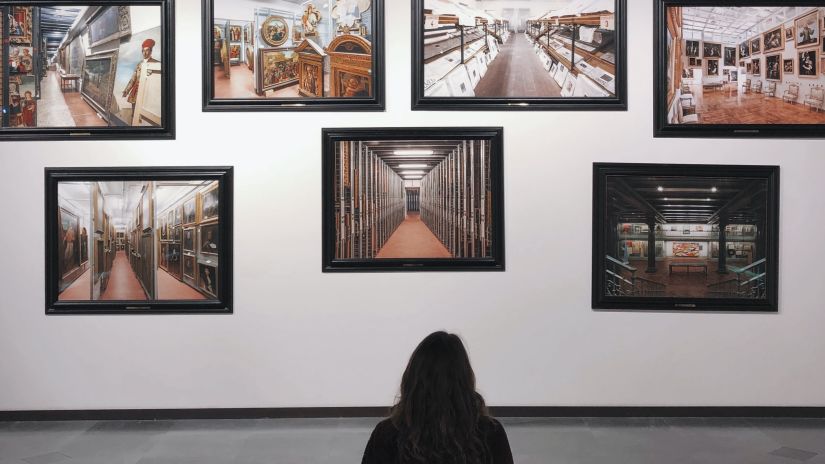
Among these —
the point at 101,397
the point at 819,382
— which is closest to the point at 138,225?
the point at 101,397

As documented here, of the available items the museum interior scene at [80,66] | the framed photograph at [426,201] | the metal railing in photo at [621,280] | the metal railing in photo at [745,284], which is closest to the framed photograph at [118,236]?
the museum interior scene at [80,66]

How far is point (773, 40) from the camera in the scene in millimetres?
5535

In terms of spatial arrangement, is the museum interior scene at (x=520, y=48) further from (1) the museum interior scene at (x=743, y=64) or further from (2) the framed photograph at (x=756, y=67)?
(2) the framed photograph at (x=756, y=67)

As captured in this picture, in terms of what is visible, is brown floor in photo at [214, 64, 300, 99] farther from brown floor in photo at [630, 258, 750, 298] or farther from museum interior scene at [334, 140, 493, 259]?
brown floor in photo at [630, 258, 750, 298]

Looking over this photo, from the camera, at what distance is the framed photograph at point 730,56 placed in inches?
217

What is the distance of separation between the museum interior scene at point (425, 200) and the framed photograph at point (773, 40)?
2708mm

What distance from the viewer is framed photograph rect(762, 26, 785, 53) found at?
5.52 m

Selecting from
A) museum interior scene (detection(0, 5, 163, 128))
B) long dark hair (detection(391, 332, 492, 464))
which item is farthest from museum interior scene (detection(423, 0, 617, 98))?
long dark hair (detection(391, 332, 492, 464))

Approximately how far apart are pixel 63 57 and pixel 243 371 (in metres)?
3.30

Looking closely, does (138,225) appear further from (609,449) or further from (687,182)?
(687,182)

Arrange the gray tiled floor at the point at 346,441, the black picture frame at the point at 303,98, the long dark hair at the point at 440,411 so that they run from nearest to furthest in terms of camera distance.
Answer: the long dark hair at the point at 440,411 < the gray tiled floor at the point at 346,441 < the black picture frame at the point at 303,98

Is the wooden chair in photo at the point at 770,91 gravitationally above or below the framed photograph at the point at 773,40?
below

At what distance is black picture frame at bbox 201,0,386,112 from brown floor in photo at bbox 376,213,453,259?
3.74 feet

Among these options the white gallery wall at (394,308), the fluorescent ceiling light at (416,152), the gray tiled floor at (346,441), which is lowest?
the gray tiled floor at (346,441)
